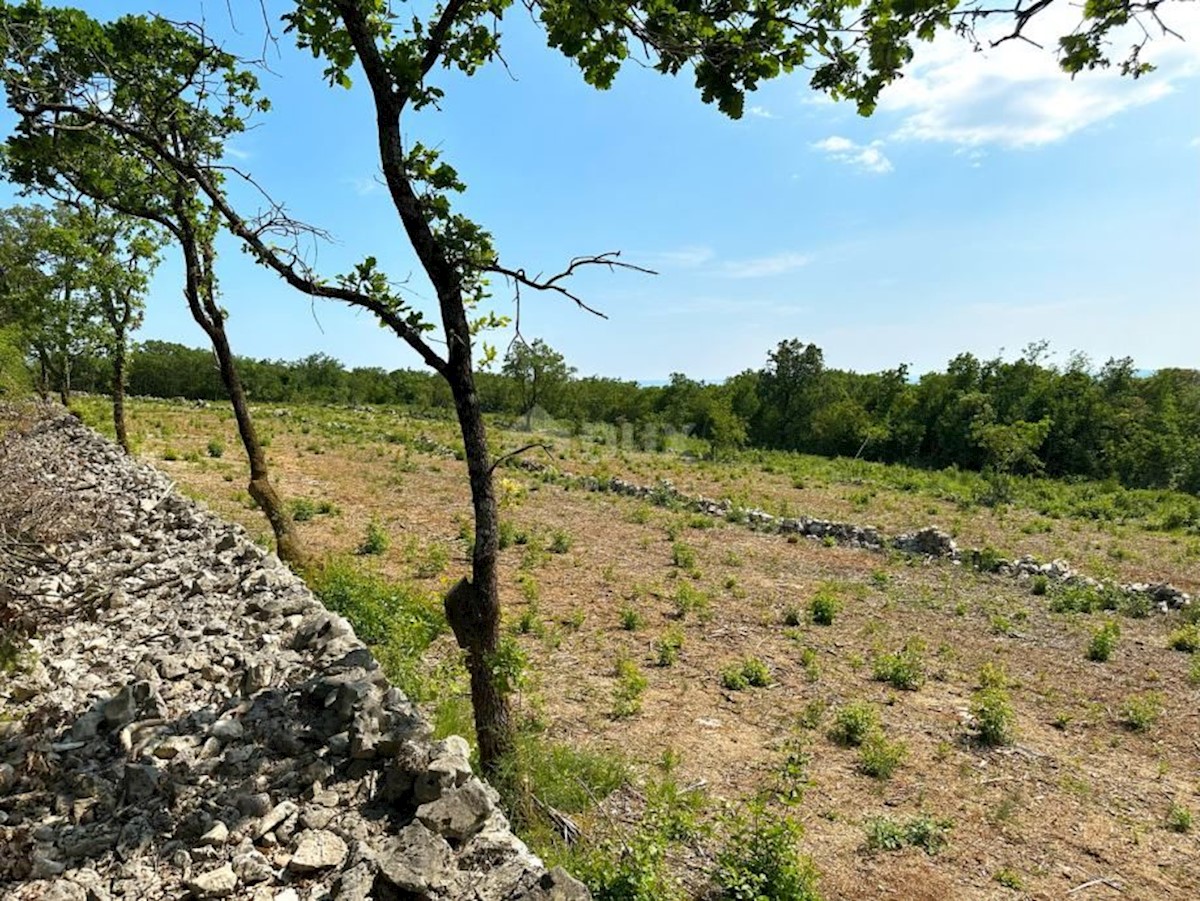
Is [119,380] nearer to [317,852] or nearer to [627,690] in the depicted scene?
[627,690]

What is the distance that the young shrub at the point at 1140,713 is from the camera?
7.71m

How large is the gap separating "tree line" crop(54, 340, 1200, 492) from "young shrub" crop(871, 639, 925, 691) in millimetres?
20781

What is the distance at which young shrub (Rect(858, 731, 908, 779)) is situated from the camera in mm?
6258

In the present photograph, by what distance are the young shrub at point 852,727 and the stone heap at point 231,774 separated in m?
4.72

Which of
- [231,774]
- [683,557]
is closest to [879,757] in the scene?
[231,774]

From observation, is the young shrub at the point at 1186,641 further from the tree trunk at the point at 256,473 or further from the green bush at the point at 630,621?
the tree trunk at the point at 256,473

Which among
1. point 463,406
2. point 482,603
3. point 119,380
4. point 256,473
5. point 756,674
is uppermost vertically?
point 119,380

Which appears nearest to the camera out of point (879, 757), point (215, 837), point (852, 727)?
point (215, 837)

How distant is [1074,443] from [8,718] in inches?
1755

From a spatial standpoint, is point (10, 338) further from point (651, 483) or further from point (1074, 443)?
point (1074, 443)

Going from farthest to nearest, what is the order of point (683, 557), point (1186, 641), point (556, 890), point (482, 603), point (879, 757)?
1. point (683, 557)
2. point (1186, 641)
3. point (879, 757)
4. point (482, 603)
5. point (556, 890)

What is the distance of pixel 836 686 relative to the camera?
8.26m

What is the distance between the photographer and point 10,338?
1590cm

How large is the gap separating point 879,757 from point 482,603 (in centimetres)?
414
